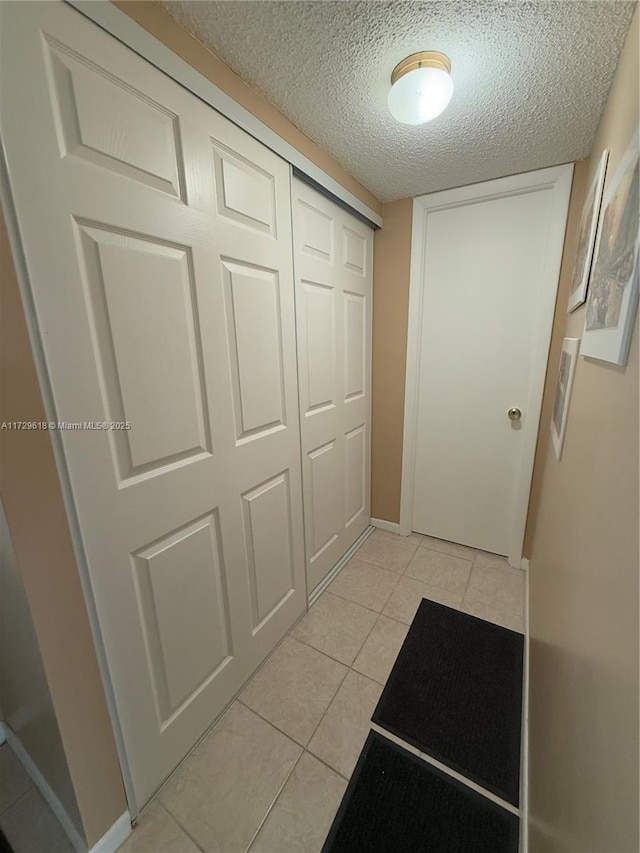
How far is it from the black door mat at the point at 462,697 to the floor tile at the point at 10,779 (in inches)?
48.4

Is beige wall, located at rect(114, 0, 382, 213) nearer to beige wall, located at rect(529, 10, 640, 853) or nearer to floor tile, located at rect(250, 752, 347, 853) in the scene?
beige wall, located at rect(529, 10, 640, 853)

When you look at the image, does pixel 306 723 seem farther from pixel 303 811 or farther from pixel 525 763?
pixel 525 763

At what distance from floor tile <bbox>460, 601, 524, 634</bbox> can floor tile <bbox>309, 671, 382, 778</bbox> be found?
0.72 metres

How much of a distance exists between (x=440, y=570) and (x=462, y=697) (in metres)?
0.81

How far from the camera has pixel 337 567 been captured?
2.15m

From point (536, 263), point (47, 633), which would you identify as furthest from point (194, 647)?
point (536, 263)

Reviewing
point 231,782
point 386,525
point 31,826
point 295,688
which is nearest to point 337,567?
point 386,525

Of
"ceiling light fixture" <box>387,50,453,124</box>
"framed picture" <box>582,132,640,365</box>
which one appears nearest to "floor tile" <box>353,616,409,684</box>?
"framed picture" <box>582,132,640,365</box>

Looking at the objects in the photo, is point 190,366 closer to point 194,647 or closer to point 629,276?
point 194,647

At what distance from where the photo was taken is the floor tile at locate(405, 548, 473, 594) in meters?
2.01

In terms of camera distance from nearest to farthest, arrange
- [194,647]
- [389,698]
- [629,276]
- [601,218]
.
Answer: [629,276] < [601,218] < [194,647] < [389,698]

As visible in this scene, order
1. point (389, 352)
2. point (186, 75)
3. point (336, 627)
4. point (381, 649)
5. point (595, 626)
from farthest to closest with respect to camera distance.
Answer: point (389, 352) → point (336, 627) → point (381, 649) → point (186, 75) → point (595, 626)

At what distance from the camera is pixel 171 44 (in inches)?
35.5

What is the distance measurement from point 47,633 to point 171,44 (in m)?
1.58
